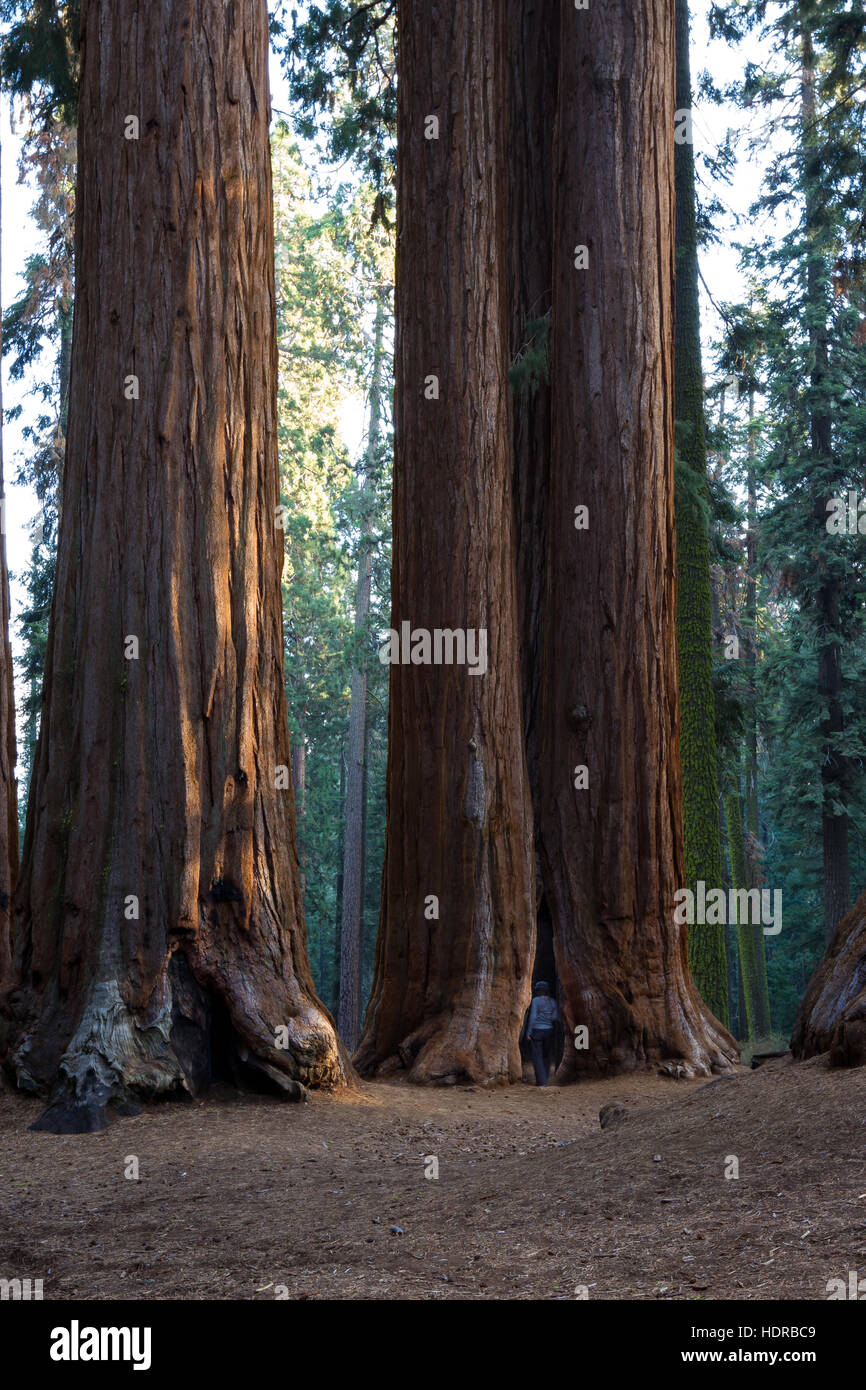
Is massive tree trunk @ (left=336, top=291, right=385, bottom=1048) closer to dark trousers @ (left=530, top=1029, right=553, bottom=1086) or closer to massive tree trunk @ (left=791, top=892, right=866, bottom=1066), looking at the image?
dark trousers @ (left=530, top=1029, right=553, bottom=1086)

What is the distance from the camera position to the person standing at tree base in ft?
33.1

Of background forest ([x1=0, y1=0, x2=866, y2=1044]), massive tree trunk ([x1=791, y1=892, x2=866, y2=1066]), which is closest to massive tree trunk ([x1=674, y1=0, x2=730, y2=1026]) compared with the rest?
background forest ([x1=0, y1=0, x2=866, y2=1044])

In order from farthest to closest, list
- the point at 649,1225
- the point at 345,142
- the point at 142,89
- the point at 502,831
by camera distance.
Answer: the point at 345,142 → the point at 502,831 → the point at 142,89 → the point at 649,1225

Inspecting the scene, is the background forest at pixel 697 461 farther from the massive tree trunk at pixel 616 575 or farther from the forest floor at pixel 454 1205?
the forest floor at pixel 454 1205

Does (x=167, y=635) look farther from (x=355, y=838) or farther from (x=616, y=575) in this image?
(x=355, y=838)

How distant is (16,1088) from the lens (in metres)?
6.38

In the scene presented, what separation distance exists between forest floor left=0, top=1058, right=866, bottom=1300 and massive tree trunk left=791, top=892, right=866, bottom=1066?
13 centimetres

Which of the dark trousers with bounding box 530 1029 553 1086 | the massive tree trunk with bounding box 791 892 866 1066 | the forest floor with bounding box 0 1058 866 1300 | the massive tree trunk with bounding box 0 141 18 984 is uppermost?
the massive tree trunk with bounding box 0 141 18 984

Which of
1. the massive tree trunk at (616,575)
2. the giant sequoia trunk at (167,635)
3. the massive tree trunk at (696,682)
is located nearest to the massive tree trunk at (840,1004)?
the giant sequoia trunk at (167,635)

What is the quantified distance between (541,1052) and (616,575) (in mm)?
3903

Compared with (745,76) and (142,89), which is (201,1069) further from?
(745,76)

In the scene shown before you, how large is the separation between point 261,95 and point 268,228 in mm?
757

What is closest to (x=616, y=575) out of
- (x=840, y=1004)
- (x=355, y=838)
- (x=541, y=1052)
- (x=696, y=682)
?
(x=541, y=1052)

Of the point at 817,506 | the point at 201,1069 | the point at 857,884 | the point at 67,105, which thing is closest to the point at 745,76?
the point at 67,105
